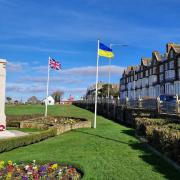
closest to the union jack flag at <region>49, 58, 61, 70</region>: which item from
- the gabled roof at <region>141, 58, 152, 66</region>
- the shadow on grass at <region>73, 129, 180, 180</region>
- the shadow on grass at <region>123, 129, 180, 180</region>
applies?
the shadow on grass at <region>73, 129, 180, 180</region>

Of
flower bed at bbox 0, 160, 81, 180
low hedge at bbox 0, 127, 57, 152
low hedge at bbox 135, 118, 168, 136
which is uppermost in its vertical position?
low hedge at bbox 135, 118, 168, 136

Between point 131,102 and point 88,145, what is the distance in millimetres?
24069

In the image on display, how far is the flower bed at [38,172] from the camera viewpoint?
11.5 metres

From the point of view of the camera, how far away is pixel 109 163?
13547mm

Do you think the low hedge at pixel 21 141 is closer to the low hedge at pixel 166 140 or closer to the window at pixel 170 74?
the low hedge at pixel 166 140

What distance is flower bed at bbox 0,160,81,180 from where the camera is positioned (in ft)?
37.7

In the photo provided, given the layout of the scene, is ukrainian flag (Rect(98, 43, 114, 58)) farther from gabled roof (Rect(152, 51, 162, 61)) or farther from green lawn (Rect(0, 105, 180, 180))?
gabled roof (Rect(152, 51, 162, 61))

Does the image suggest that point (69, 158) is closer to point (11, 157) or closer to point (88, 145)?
point (11, 157)

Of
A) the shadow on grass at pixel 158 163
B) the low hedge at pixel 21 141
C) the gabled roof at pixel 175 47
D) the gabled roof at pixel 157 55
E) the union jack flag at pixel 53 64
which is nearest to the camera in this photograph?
the shadow on grass at pixel 158 163

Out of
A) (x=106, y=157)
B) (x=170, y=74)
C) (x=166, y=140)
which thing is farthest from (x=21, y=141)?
(x=170, y=74)

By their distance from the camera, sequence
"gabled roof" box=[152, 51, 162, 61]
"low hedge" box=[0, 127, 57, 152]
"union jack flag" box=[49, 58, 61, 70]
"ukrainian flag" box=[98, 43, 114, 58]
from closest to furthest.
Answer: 1. "low hedge" box=[0, 127, 57, 152]
2. "ukrainian flag" box=[98, 43, 114, 58]
3. "union jack flag" box=[49, 58, 61, 70]
4. "gabled roof" box=[152, 51, 162, 61]

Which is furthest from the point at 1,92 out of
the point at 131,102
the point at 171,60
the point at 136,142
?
the point at 171,60

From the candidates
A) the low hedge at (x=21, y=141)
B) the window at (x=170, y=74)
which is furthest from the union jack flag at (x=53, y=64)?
the window at (x=170, y=74)

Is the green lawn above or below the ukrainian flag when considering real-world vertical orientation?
below
